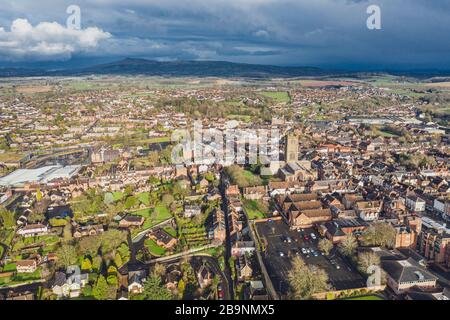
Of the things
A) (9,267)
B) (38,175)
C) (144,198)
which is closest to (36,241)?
(9,267)

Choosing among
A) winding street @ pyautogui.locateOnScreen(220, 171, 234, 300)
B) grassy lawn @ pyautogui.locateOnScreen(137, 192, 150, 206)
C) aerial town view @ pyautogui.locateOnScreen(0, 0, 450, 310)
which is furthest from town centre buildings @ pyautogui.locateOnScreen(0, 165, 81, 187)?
winding street @ pyautogui.locateOnScreen(220, 171, 234, 300)

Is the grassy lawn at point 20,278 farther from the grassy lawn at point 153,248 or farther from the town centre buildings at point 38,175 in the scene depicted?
the town centre buildings at point 38,175

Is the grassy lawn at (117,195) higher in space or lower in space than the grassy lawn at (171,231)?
higher

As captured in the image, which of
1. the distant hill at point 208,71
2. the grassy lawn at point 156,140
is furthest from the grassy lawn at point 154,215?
the distant hill at point 208,71

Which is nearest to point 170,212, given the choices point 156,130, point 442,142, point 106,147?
point 106,147

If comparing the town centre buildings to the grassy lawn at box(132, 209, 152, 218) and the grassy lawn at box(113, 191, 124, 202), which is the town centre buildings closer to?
the grassy lawn at box(113, 191, 124, 202)
